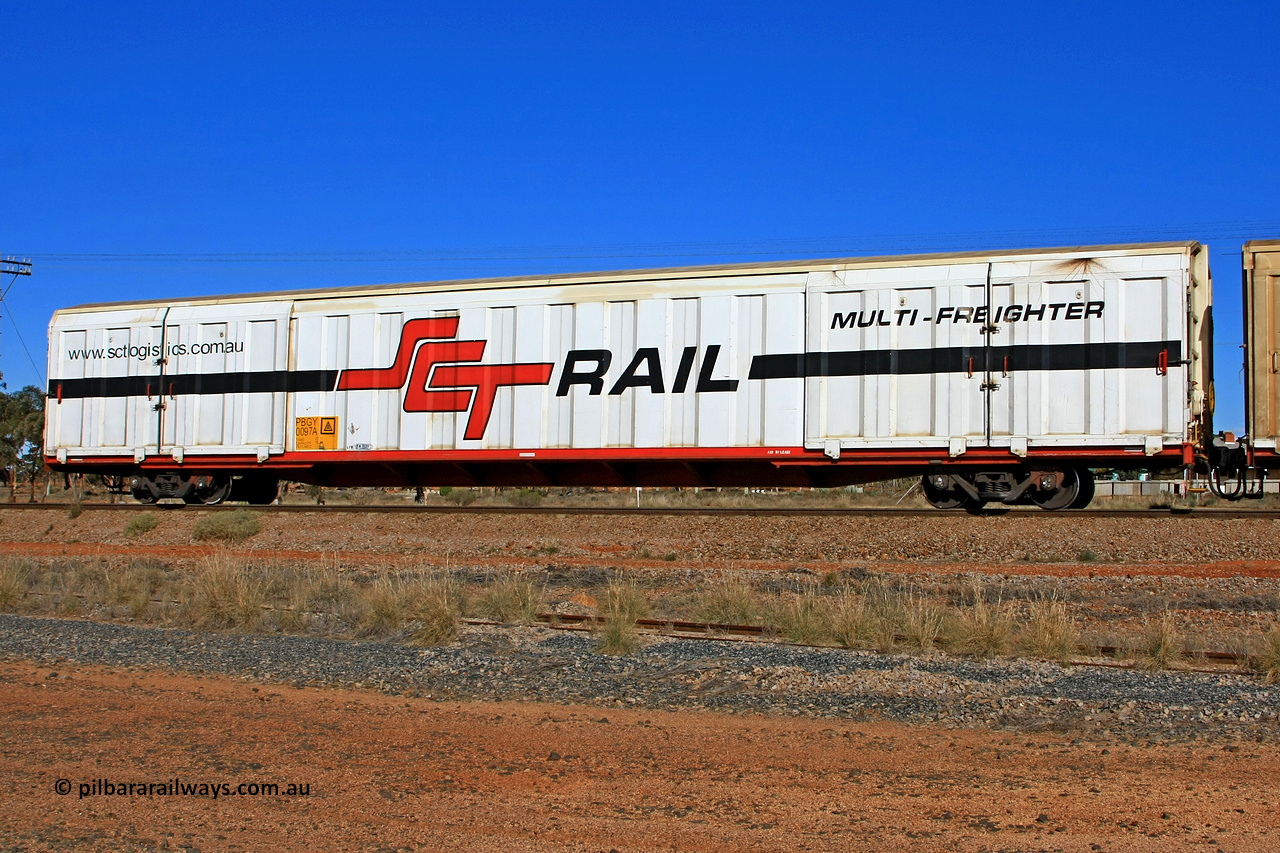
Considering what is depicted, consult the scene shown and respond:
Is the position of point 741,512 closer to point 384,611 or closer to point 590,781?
point 384,611

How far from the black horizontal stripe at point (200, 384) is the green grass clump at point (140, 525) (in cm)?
214

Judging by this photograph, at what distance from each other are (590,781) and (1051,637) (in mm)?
4789

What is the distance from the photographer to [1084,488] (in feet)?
47.3

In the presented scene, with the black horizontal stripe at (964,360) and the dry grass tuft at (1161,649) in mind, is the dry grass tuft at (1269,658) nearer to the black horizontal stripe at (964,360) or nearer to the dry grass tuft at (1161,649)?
the dry grass tuft at (1161,649)

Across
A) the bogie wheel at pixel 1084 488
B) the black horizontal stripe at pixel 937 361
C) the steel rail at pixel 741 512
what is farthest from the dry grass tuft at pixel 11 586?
the bogie wheel at pixel 1084 488

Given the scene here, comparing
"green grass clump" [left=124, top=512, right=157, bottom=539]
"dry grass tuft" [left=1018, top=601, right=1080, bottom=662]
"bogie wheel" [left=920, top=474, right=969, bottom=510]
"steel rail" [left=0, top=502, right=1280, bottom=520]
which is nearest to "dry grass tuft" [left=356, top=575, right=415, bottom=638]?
"dry grass tuft" [left=1018, top=601, right=1080, bottom=662]

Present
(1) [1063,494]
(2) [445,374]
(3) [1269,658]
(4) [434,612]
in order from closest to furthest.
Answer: (3) [1269,658], (4) [434,612], (1) [1063,494], (2) [445,374]

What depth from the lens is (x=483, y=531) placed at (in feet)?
53.7

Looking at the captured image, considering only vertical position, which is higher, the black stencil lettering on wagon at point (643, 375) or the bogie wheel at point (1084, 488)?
the black stencil lettering on wagon at point (643, 375)

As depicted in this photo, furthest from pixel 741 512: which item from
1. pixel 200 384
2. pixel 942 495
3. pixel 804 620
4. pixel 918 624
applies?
pixel 200 384

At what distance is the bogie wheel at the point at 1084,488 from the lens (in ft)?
47.0

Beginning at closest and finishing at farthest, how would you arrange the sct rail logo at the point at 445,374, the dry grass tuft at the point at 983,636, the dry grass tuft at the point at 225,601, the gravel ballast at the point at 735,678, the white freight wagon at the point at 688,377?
the gravel ballast at the point at 735,678, the dry grass tuft at the point at 983,636, the dry grass tuft at the point at 225,601, the white freight wagon at the point at 688,377, the sct rail logo at the point at 445,374
